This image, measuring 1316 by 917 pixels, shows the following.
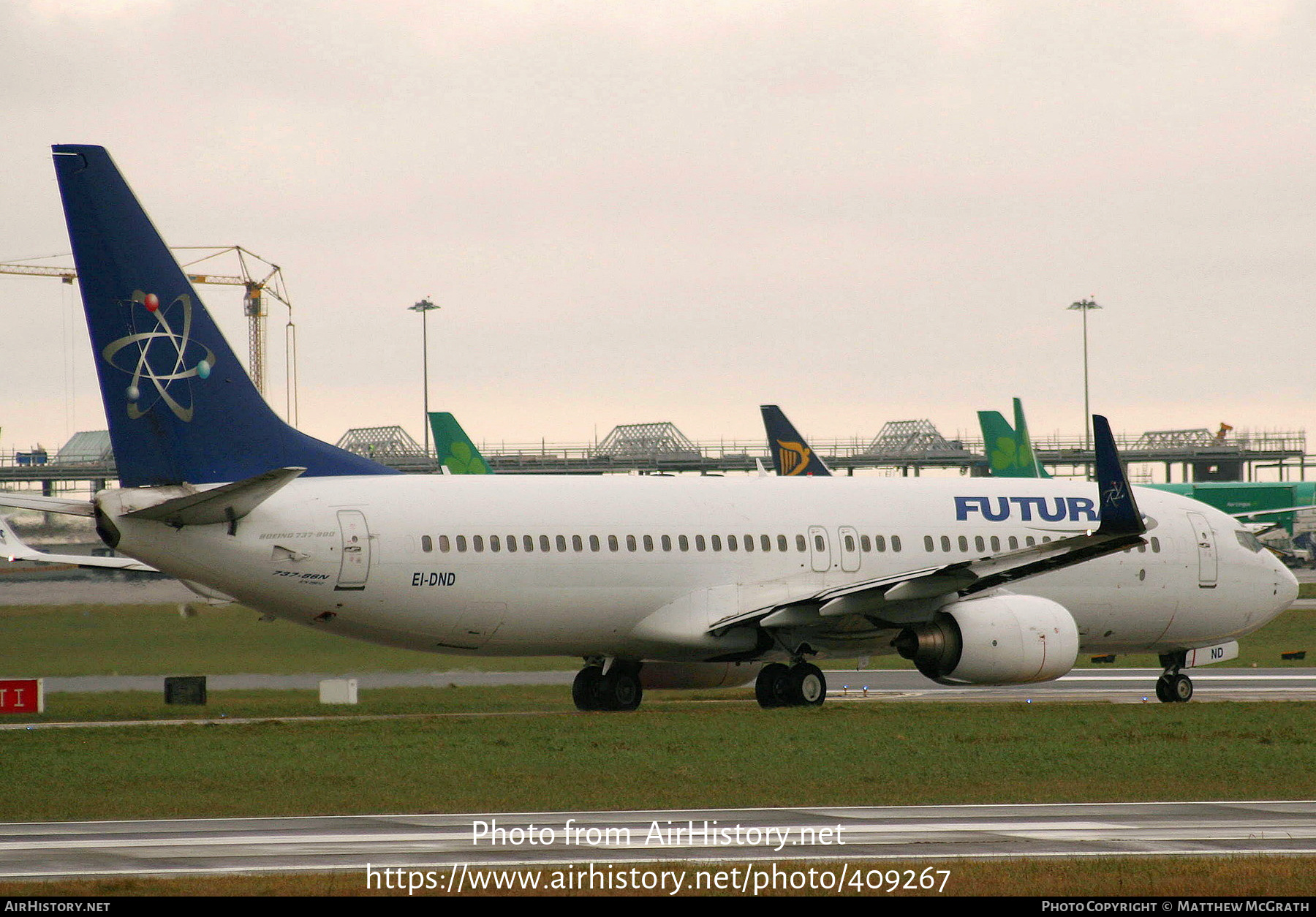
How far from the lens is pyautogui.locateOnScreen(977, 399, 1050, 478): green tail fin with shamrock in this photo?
92.2m

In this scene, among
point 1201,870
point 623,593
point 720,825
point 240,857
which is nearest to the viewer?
point 1201,870

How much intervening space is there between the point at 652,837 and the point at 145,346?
14.2 m

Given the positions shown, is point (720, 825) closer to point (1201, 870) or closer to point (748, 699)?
point (1201, 870)

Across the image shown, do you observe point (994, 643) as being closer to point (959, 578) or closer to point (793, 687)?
point (959, 578)

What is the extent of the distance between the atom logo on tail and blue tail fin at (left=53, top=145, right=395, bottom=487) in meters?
0.01

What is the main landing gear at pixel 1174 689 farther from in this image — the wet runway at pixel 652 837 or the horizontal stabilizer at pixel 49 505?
the horizontal stabilizer at pixel 49 505

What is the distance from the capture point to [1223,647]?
117 feet

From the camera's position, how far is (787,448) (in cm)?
6775

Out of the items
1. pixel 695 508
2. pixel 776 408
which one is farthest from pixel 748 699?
pixel 776 408

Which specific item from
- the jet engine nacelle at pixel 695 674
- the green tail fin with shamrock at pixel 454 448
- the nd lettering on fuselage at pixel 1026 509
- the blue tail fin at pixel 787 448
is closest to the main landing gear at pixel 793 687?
the jet engine nacelle at pixel 695 674

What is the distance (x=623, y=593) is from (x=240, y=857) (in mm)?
15241

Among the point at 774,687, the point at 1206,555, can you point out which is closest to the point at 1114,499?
the point at 774,687

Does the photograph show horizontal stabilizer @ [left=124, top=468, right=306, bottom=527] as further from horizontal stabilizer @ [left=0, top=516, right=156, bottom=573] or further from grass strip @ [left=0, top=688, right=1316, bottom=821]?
horizontal stabilizer @ [left=0, top=516, right=156, bottom=573]

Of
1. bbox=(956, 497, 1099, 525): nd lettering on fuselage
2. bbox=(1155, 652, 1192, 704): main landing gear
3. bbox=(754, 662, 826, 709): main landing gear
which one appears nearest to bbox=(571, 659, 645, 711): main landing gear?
bbox=(754, 662, 826, 709): main landing gear
